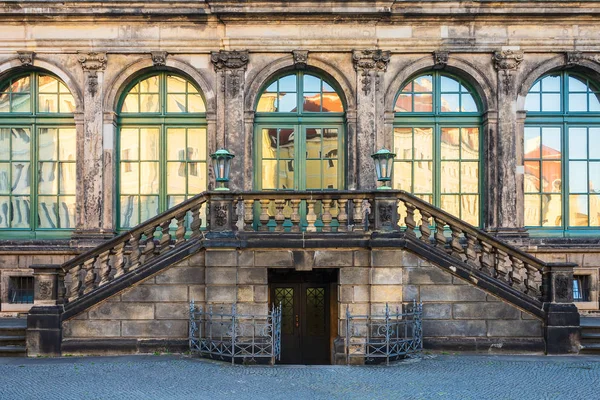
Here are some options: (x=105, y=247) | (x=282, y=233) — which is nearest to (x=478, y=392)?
(x=282, y=233)

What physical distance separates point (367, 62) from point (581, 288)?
687cm

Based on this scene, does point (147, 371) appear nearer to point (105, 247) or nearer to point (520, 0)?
point (105, 247)

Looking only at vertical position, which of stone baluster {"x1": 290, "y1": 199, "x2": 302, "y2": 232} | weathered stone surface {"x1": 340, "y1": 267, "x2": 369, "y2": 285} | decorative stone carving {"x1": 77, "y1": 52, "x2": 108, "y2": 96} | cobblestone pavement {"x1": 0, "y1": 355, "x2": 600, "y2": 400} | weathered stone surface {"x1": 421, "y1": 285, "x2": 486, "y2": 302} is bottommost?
cobblestone pavement {"x1": 0, "y1": 355, "x2": 600, "y2": 400}

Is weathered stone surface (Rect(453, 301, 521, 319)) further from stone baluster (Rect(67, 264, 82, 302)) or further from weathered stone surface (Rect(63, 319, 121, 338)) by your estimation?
stone baluster (Rect(67, 264, 82, 302))

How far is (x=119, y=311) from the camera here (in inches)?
451

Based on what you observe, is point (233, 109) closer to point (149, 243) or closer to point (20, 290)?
point (149, 243)

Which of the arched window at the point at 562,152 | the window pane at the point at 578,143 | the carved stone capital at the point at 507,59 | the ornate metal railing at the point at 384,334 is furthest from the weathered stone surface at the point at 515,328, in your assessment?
the carved stone capital at the point at 507,59

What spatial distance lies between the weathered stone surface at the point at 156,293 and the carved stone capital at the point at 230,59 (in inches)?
215

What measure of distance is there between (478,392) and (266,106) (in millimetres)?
8364

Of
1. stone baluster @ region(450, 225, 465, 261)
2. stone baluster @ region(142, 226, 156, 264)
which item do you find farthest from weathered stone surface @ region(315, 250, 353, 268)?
stone baluster @ region(142, 226, 156, 264)

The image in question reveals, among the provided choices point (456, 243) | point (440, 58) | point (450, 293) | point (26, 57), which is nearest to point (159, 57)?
point (26, 57)

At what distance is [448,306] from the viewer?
11469 mm

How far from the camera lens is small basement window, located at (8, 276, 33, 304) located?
14308 millimetres

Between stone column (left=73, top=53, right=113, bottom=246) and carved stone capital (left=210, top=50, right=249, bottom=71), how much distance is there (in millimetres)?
2486
